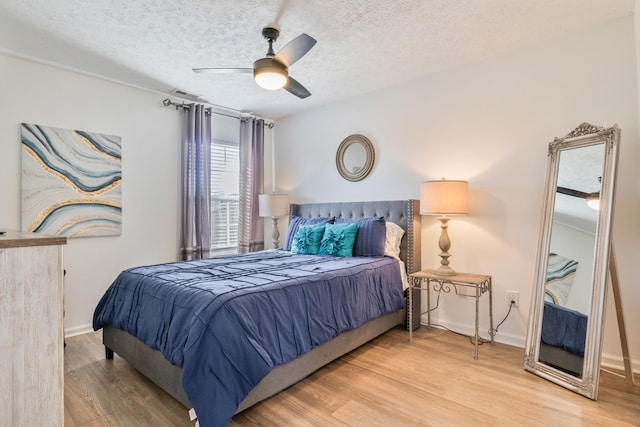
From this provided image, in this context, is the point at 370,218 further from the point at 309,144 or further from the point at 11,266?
the point at 11,266

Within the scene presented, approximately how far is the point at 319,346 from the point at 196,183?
2.71m

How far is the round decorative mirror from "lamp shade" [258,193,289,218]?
922 millimetres

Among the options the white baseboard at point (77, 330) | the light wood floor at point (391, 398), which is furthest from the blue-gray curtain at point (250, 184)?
the light wood floor at point (391, 398)

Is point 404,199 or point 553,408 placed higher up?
point 404,199

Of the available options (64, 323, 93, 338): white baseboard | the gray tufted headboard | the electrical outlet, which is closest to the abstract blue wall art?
(64, 323, 93, 338): white baseboard

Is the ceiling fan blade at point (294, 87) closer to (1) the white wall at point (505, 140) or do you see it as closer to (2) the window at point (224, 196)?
(1) the white wall at point (505, 140)

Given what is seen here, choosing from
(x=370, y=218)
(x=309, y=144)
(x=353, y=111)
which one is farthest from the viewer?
(x=309, y=144)

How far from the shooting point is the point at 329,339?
93.0 inches

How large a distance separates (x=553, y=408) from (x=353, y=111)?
3.45m

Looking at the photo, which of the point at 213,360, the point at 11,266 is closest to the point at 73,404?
the point at 213,360

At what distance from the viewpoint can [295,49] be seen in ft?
7.37

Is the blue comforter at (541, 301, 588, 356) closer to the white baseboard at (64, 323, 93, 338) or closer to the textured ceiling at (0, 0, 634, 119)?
the textured ceiling at (0, 0, 634, 119)

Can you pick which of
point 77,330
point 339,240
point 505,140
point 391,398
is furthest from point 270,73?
point 77,330

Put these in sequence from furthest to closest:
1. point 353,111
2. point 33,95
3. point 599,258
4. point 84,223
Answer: point 353,111
point 84,223
point 33,95
point 599,258
